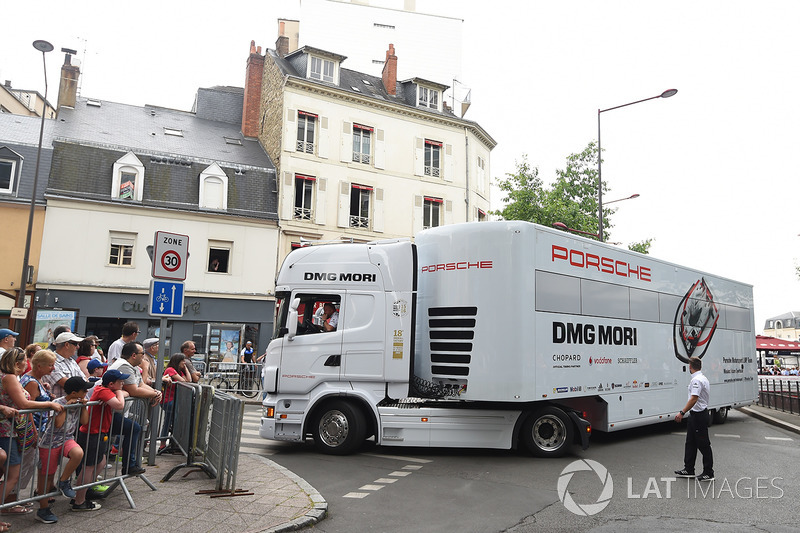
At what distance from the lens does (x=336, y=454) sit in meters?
9.40

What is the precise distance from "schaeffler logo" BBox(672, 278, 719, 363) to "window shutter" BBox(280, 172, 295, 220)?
726 inches

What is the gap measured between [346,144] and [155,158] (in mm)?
8855

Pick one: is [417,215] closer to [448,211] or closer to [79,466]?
[448,211]

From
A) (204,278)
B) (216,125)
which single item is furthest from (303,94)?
(204,278)

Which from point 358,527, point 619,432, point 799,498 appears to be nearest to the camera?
point 358,527

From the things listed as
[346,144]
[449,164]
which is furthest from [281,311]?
[449,164]

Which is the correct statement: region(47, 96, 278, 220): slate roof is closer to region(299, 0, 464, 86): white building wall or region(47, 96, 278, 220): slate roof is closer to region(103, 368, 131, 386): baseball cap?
region(299, 0, 464, 86): white building wall

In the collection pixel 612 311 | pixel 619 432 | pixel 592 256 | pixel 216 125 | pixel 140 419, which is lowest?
pixel 619 432

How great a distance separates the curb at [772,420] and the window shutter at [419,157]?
1839 cm

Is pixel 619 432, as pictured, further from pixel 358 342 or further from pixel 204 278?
pixel 204 278

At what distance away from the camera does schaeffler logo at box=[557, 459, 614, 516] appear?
6.48m

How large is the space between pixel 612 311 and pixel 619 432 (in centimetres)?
412

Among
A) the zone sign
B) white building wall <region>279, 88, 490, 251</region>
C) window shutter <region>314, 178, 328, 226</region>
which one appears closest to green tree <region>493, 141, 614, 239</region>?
white building wall <region>279, 88, 490, 251</region>

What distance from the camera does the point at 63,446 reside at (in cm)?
543
